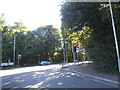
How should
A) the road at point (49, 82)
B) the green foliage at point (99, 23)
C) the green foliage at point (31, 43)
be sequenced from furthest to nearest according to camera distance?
the green foliage at point (31, 43) → the green foliage at point (99, 23) → the road at point (49, 82)

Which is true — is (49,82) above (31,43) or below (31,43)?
below

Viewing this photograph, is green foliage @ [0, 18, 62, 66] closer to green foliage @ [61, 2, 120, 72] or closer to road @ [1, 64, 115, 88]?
road @ [1, 64, 115, 88]

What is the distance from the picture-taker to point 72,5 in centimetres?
1430

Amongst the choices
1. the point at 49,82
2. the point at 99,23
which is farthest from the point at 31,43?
the point at 49,82

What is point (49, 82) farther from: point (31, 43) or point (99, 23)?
point (31, 43)

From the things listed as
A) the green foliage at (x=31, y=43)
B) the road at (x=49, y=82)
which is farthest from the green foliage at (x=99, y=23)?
the green foliage at (x=31, y=43)

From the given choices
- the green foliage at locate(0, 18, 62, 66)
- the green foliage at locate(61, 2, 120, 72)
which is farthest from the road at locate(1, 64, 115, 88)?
the green foliage at locate(0, 18, 62, 66)

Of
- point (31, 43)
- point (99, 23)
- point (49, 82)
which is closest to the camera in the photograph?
point (49, 82)

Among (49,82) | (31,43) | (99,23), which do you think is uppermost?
(31,43)

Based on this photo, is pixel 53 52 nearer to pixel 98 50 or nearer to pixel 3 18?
pixel 3 18

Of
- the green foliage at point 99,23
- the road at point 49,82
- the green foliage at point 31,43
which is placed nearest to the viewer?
the road at point 49,82

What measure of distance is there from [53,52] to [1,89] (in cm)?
4424

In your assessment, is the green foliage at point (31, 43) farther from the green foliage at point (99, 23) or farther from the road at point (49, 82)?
the green foliage at point (99, 23)

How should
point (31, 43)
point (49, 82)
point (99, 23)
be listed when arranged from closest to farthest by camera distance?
point (49, 82) → point (99, 23) → point (31, 43)
